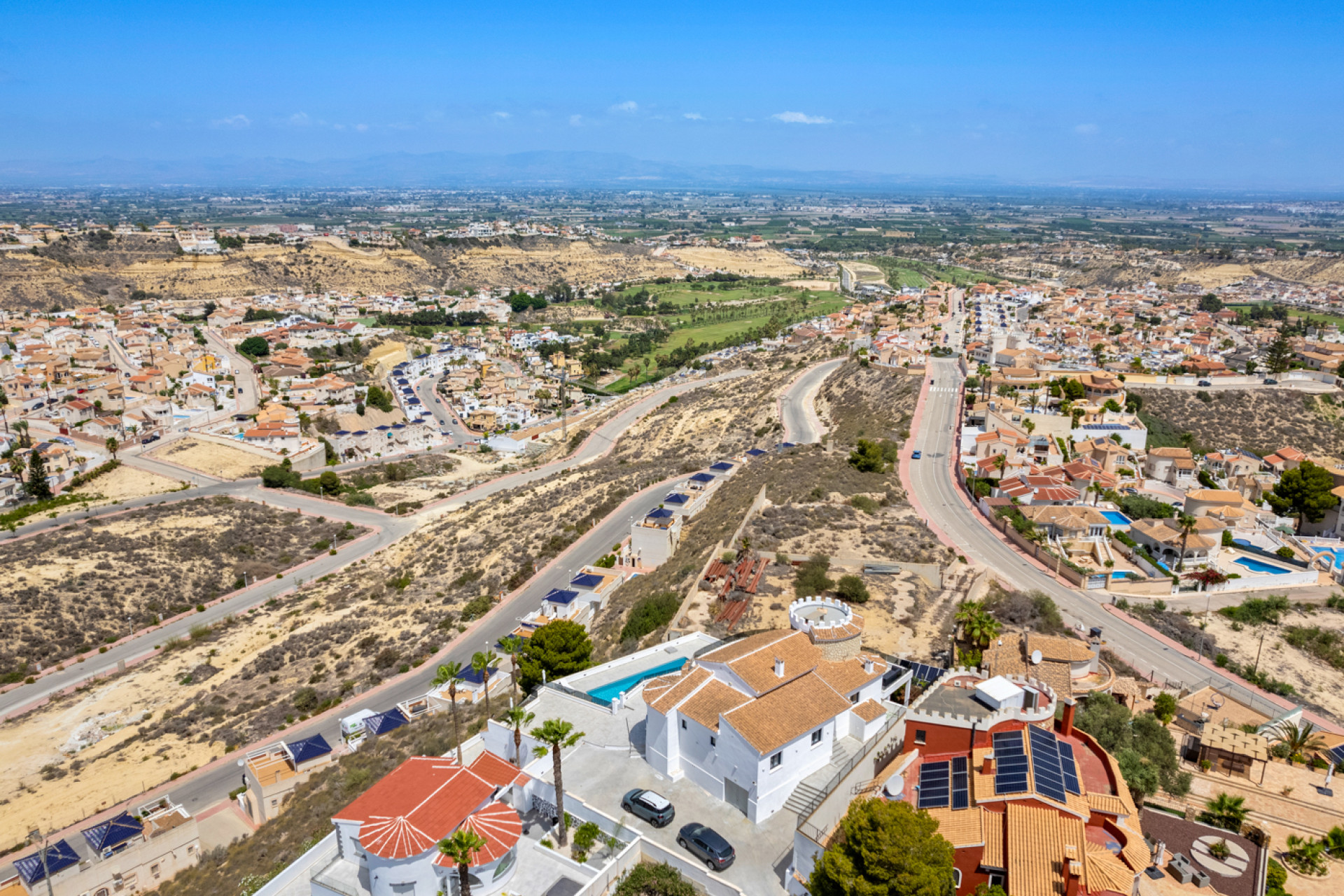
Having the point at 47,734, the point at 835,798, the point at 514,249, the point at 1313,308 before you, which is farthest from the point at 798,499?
the point at 514,249

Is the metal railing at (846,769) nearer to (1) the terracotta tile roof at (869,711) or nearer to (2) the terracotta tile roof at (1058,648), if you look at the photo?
(1) the terracotta tile roof at (869,711)

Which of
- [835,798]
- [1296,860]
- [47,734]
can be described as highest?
[835,798]

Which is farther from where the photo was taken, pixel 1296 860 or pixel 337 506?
pixel 337 506

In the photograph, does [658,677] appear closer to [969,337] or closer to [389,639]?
[389,639]

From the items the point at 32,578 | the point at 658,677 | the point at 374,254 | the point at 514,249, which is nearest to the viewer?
the point at 658,677

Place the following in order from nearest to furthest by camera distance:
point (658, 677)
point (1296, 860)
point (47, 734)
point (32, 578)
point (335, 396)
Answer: point (1296, 860) → point (658, 677) → point (47, 734) → point (32, 578) → point (335, 396)

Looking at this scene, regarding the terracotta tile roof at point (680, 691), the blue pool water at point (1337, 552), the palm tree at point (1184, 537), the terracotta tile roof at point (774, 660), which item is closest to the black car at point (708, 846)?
the terracotta tile roof at point (680, 691)

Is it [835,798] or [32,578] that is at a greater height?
[835,798]
